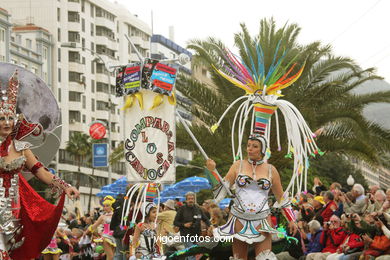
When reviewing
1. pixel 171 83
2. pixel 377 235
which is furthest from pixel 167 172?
pixel 377 235

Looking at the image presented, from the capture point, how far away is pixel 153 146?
19625 mm

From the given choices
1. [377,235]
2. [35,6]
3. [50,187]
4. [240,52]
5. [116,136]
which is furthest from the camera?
[116,136]

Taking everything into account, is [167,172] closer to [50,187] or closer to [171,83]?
[171,83]

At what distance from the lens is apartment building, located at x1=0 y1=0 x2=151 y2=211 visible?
98.2 metres

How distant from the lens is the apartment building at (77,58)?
98.2 metres

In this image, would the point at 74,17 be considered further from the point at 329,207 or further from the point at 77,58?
the point at 329,207

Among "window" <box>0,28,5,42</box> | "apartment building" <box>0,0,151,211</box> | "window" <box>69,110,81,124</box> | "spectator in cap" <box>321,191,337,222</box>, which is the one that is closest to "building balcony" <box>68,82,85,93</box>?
"apartment building" <box>0,0,151,211</box>

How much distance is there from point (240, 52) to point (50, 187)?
17376 millimetres

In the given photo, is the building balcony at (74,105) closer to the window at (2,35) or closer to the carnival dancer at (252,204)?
the window at (2,35)

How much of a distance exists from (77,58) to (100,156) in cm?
6093

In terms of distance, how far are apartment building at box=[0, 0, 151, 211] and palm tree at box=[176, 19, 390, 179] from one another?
212ft

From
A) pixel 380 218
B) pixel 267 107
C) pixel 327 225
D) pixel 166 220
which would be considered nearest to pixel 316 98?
pixel 166 220

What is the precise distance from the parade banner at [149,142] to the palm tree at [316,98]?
7594mm

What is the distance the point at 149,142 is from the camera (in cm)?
1964
